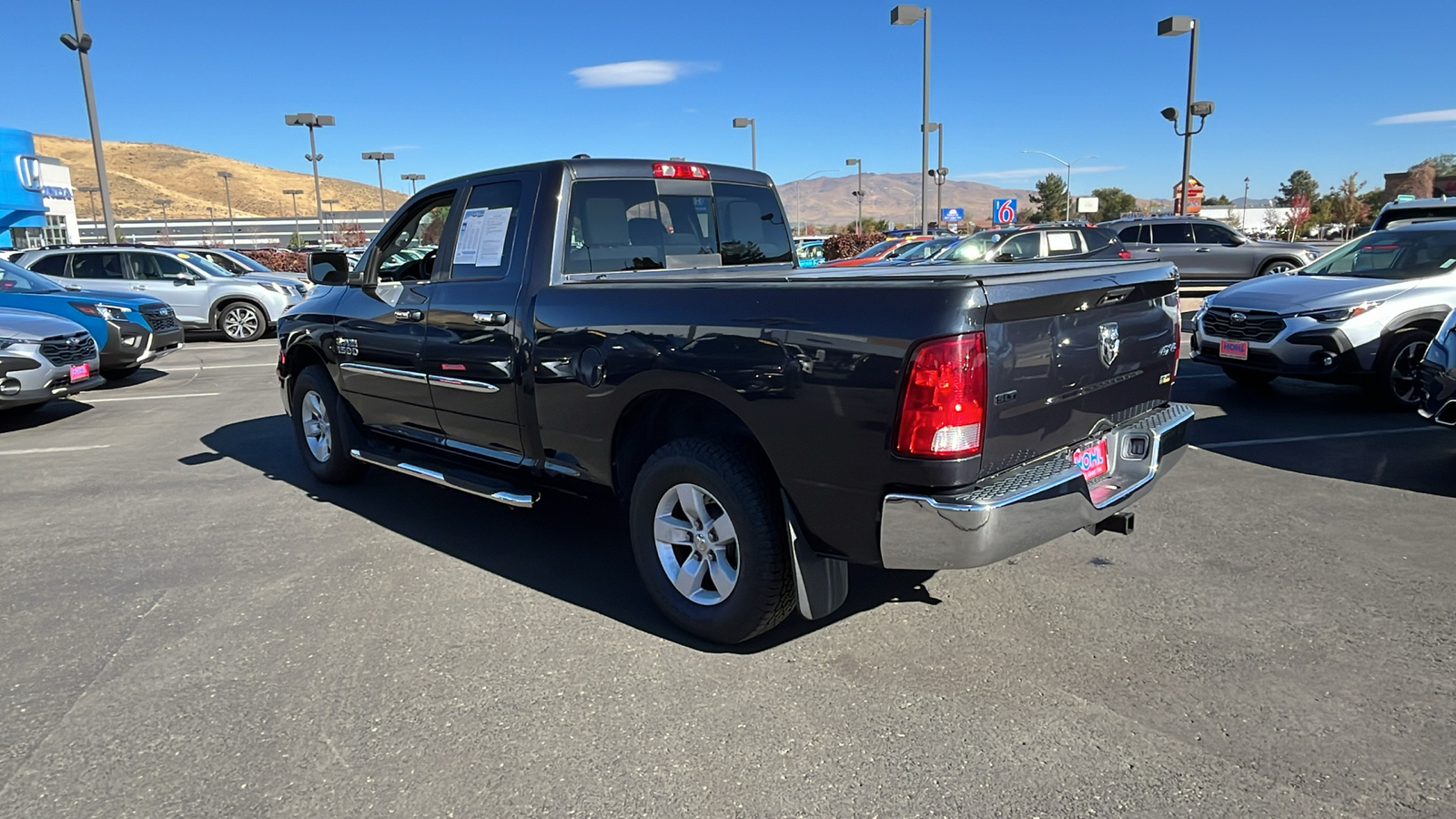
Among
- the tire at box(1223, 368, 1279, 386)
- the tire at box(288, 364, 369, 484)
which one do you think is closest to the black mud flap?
the tire at box(288, 364, 369, 484)

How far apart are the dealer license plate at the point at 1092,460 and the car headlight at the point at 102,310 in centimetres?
1132

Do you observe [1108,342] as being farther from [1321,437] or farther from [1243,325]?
[1243,325]

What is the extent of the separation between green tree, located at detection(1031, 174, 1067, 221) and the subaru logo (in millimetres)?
70293

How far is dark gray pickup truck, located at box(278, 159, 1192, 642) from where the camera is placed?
2963mm

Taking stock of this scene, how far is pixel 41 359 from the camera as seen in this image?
8.49 metres

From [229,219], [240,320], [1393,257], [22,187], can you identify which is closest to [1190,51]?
[1393,257]

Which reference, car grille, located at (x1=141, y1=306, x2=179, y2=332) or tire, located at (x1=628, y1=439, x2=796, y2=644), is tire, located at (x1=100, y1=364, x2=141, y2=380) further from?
tire, located at (x1=628, y1=439, x2=796, y2=644)

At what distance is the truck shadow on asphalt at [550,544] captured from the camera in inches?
157

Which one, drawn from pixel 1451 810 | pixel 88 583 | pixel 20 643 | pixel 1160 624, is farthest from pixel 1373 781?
pixel 88 583

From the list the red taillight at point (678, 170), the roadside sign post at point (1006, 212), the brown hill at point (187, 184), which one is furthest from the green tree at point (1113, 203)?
the brown hill at point (187, 184)

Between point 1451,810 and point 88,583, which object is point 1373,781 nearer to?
point 1451,810

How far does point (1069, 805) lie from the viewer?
2.60 metres

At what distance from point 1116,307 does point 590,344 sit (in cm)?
211

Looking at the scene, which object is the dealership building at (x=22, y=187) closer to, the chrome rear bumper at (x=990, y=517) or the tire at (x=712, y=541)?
the tire at (x=712, y=541)
